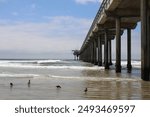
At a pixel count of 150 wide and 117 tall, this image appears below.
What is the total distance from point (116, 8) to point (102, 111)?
80.5 ft

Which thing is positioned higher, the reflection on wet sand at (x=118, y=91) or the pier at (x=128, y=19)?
the pier at (x=128, y=19)

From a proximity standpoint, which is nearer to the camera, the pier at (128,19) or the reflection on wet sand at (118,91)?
the reflection on wet sand at (118,91)

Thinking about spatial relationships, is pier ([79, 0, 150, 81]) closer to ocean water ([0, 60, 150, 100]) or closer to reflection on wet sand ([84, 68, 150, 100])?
ocean water ([0, 60, 150, 100])

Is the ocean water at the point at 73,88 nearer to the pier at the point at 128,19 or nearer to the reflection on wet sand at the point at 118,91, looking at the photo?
the reflection on wet sand at the point at 118,91

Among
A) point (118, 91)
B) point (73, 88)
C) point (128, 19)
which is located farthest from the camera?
point (128, 19)

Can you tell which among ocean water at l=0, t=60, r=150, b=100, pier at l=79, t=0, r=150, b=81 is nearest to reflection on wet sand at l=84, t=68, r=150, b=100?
ocean water at l=0, t=60, r=150, b=100

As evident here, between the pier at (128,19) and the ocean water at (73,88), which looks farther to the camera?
the pier at (128,19)

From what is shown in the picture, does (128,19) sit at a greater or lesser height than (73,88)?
greater

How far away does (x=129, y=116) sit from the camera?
7.68 metres

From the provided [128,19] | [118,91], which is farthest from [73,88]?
[128,19]

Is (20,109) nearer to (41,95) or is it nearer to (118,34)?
(41,95)

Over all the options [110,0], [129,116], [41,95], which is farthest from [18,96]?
[110,0]

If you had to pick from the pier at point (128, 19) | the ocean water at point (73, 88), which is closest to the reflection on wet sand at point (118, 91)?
the ocean water at point (73, 88)

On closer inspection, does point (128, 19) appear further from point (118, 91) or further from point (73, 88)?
point (118, 91)
